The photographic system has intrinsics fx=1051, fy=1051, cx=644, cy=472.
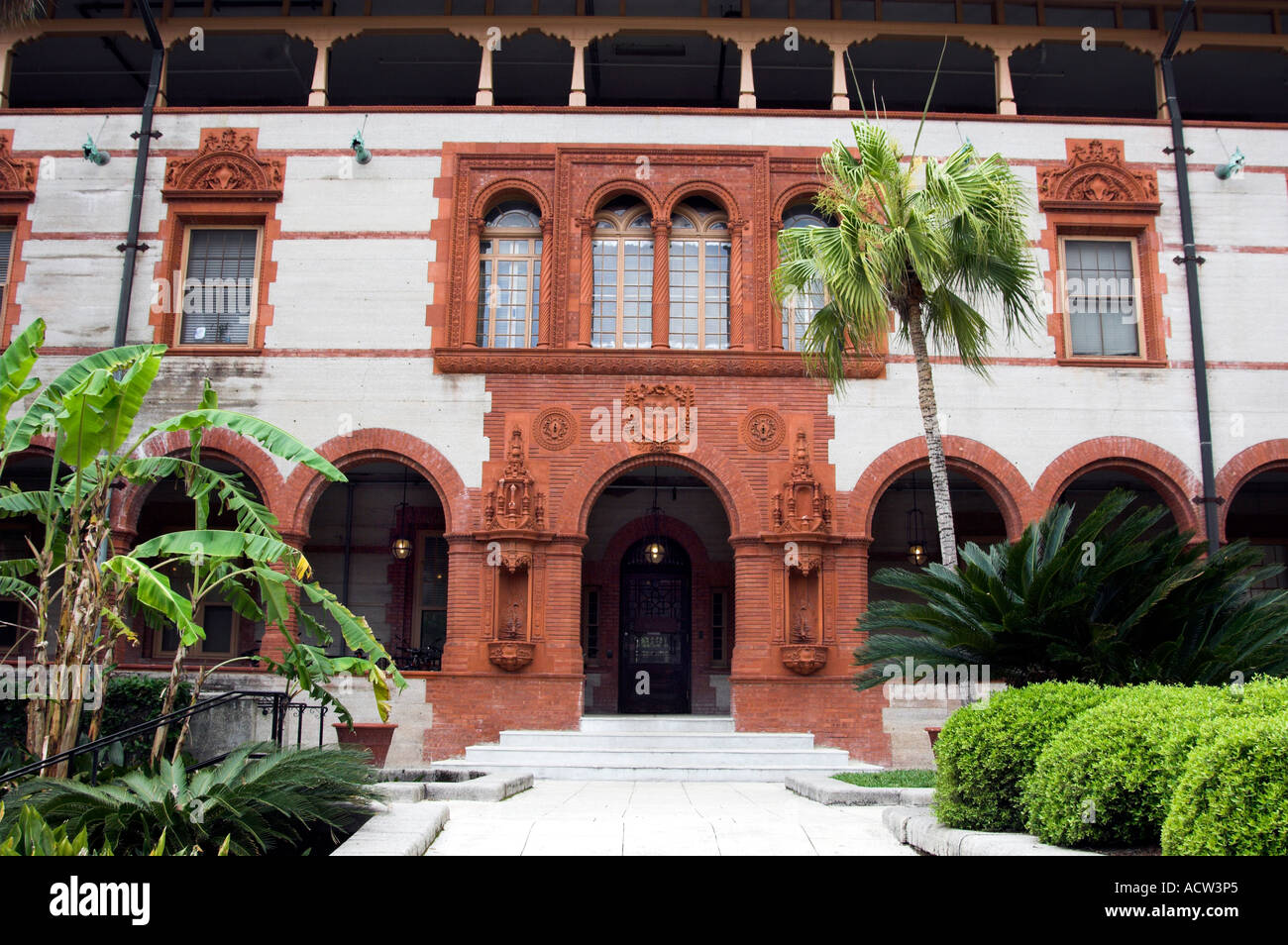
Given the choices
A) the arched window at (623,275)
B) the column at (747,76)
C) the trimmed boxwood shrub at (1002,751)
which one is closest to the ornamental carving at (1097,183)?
the column at (747,76)

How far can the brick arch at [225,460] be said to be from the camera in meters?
17.0

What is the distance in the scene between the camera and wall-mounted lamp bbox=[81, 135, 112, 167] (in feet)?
58.5

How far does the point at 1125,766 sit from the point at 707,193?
13.6 metres

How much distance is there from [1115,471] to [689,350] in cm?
795

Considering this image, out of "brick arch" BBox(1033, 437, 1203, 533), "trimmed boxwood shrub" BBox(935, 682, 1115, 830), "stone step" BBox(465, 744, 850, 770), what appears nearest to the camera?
"trimmed boxwood shrub" BBox(935, 682, 1115, 830)

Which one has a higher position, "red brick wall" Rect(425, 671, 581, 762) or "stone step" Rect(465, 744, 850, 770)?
"red brick wall" Rect(425, 671, 581, 762)

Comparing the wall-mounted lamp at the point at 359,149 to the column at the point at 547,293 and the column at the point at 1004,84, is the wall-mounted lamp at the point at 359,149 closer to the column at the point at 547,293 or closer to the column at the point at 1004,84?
the column at the point at 547,293

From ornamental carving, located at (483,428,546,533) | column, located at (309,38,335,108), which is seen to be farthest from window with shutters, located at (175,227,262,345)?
ornamental carving, located at (483,428,546,533)

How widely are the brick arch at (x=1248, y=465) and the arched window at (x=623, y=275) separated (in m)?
9.67

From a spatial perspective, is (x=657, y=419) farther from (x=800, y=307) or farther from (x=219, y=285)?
(x=219, y=285)

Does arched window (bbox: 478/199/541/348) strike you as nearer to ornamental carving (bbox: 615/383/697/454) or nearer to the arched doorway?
ornamental carving (bbox: 615/383/697/454)

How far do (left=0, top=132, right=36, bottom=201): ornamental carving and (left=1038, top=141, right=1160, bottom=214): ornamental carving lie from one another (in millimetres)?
17322

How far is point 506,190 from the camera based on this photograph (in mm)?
18172
